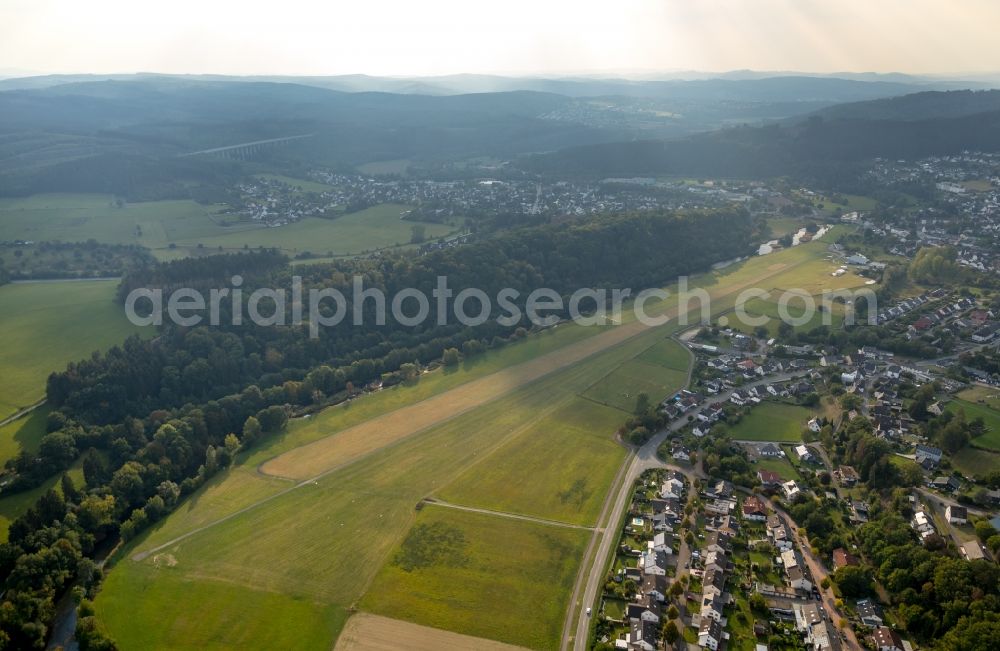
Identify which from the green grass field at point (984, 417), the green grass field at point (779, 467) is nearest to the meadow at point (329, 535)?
the green grass field at point (779, 467)

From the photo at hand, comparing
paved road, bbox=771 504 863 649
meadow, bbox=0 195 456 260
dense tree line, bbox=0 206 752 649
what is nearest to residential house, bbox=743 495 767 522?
paved road, bbox=771 504 863 649

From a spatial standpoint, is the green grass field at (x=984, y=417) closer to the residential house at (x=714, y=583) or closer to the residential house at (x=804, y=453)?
the residential house at (x=804, y=453)

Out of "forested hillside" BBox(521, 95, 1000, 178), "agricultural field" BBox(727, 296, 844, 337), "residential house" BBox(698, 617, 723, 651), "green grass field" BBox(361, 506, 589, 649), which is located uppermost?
"forested hillside" BBox(521, 95, 1000, 178)

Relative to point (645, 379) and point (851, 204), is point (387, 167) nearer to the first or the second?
point (851, 204)

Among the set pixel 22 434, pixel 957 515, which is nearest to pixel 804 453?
pixel 957 515

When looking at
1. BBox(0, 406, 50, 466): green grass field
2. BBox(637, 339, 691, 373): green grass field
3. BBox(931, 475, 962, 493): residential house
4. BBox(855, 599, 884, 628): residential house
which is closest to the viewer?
BBox(855, 599, 884, 628): residential house

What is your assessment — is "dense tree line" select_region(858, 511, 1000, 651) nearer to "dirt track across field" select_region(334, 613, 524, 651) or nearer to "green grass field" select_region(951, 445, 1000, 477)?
"green grass field" select_region(951, 445, 1000, 477)

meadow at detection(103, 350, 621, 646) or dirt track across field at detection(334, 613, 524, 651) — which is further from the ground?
meadow at detection(103, 350, 621, 646)
